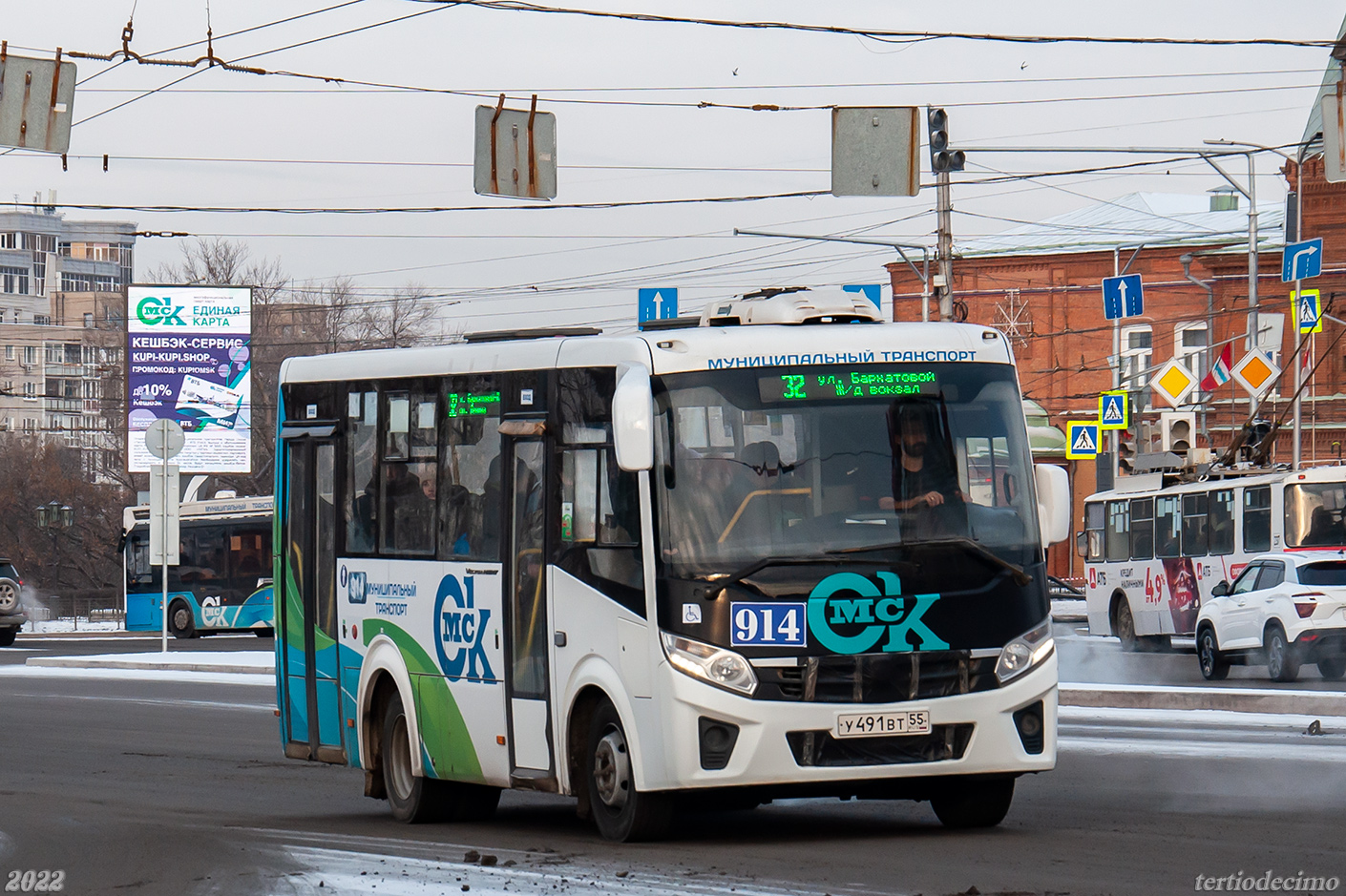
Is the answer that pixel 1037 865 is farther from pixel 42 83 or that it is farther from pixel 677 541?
pixel 42 83

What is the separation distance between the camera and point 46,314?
18488 centimetres

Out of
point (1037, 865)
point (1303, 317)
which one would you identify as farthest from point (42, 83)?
point (1303, 317)

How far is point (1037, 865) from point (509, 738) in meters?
3.29

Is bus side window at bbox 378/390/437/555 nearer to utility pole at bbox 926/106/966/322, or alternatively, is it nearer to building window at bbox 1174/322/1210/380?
utility pole at bbox 926/106/966/322

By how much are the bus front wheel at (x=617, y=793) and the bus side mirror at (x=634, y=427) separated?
1.29 m

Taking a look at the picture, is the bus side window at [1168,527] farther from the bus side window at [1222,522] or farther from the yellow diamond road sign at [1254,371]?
the yellow diamond road sign at [1254,371]

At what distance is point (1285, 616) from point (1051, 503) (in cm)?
1477

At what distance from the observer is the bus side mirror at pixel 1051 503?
10.6 metres

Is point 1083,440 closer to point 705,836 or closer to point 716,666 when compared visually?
point 705,836

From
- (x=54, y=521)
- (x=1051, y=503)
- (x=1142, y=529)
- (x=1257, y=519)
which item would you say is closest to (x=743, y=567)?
(x=1051, y=503)

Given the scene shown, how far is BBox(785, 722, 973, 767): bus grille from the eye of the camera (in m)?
9.77

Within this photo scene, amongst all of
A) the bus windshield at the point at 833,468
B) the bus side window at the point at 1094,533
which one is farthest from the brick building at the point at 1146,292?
the bus windshield at the point at 833,468

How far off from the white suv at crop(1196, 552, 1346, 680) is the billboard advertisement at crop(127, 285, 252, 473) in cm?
2836

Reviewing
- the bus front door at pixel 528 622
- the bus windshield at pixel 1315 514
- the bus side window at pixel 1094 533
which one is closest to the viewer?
the bus front door at pixel 528 622
